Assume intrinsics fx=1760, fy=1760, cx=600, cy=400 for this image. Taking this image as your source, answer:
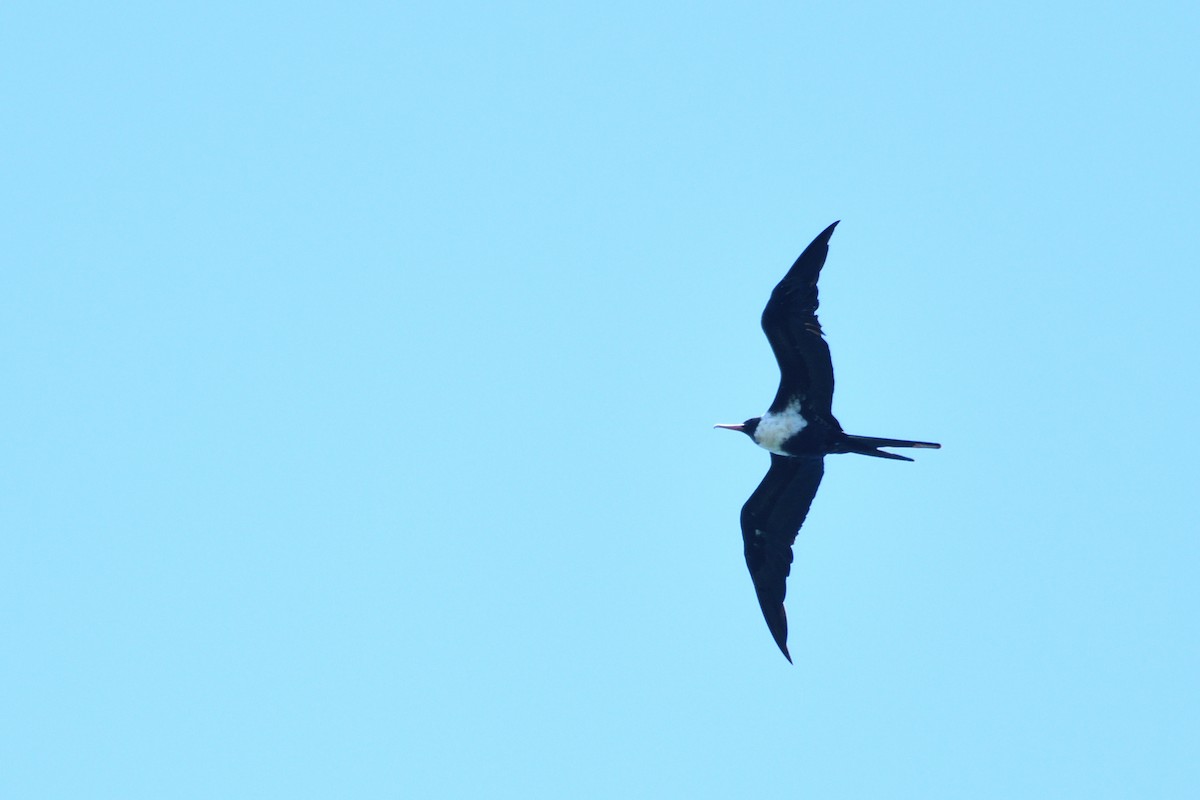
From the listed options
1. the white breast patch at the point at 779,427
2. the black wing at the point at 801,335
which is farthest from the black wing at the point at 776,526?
the black wing at the point at 801,335

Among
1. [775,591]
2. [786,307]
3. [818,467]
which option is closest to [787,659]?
[775,591]

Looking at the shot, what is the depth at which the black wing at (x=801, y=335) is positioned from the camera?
18.6 m

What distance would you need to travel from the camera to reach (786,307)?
18.8 metres

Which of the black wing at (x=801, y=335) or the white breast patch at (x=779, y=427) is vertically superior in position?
the black wing at (x=801, y=335)

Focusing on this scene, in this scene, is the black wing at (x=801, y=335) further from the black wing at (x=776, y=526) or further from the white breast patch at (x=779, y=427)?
the black wing at (x=776, y=526)

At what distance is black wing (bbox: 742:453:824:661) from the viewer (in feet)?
66.3

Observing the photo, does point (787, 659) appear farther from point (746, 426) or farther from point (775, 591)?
point (746, 426)

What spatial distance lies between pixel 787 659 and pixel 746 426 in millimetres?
2699

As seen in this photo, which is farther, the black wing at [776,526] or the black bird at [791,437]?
the black wing at [776,526]

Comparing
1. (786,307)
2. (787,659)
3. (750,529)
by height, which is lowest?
(787,659)

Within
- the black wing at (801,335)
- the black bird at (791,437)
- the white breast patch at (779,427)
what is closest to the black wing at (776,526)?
the black bird at (791,437)

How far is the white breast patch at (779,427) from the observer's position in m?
19.5

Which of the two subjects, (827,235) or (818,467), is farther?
(818,467)

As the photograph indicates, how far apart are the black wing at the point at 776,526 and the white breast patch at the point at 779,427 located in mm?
383
